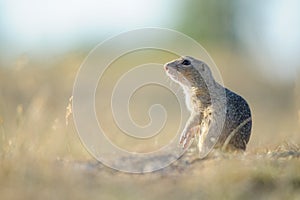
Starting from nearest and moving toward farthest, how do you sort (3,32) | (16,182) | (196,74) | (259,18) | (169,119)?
1. (16,182)
2. (196,74)
3. (169,119)
4. (3,32)
5. (259,18)

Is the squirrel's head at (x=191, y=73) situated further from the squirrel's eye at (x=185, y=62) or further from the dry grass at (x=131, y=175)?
the dry grass at (x=131, y=175)

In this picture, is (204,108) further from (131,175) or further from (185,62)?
(131,175)

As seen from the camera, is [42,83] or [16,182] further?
[42,83]

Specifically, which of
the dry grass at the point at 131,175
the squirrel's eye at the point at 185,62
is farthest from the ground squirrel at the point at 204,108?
the dry grass at the point at 131,175

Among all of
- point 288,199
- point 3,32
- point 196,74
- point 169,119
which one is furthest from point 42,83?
point 288,199

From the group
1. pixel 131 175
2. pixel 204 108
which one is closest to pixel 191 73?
pixel 204 108

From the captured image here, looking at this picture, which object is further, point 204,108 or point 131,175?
point 204,108

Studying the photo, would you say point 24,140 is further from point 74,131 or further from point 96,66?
point 96,66

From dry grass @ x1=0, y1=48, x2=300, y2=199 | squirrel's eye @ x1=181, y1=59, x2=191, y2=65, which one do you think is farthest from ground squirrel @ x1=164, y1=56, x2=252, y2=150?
dry grass @ x1=0, y1=48, x2=300, y2=199
